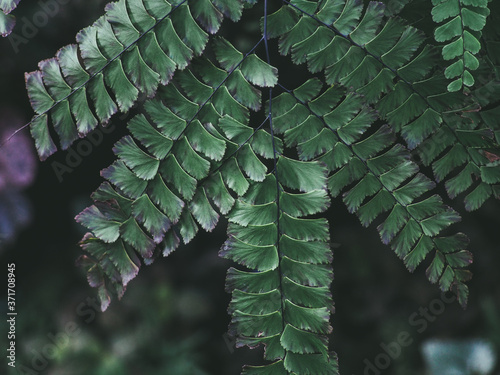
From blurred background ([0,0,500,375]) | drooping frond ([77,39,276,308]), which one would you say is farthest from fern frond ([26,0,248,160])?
blurred background ([0,0,500,375])

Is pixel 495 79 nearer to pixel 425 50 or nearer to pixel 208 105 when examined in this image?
pixel 425 50

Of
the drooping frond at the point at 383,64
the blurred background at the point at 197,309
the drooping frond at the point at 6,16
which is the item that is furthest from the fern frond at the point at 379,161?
the blurred background at the point at 197,309

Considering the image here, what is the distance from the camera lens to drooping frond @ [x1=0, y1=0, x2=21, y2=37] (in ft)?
1.67

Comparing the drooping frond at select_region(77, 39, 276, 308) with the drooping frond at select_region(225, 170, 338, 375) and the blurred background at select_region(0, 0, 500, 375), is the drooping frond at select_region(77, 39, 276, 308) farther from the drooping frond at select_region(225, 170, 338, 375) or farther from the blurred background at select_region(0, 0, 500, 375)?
the blurred background at select_region(0, 0, 500, 375)

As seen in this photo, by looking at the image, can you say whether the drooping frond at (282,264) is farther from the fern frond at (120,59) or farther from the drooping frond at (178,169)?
the fern frond at (120,59)

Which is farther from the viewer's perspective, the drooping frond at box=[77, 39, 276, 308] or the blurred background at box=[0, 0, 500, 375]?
the blurred background at box=[0, 0, 500, 375]

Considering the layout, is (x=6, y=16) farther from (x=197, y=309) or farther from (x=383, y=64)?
(x=197, y=309)

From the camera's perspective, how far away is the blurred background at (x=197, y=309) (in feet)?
4.99

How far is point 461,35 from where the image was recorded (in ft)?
1.59

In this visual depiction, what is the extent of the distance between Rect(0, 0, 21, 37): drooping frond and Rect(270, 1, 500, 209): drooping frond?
28 cm

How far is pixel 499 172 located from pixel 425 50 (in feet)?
0.51

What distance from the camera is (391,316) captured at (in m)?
1.65

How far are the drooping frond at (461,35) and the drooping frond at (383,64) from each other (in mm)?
34

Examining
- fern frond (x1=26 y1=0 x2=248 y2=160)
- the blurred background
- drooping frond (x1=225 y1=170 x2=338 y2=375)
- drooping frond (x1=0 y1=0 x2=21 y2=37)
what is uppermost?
drooping frond (x1=0 y1=0 x2=21 y2=37)
